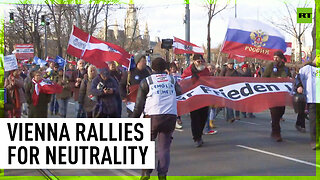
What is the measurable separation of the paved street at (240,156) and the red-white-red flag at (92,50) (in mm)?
2718

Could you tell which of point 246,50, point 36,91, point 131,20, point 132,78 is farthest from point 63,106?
point 131,20

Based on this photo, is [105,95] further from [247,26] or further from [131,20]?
[131,20]

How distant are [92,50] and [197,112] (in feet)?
13.8

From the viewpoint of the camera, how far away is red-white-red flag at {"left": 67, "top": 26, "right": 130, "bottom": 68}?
43.8 feet

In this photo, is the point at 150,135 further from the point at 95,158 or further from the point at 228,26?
the point at 228,26

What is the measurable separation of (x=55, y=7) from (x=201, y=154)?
34.2 m

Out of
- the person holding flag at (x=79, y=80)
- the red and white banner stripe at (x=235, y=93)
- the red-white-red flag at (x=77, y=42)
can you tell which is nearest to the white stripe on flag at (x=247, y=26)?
the red and white banner stripe at (x=235, y=93)

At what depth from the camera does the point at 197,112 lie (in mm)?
10414

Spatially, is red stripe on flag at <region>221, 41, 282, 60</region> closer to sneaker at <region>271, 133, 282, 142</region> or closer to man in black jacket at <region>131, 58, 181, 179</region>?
sneaker at <region>271, 133, 282, 142</region>

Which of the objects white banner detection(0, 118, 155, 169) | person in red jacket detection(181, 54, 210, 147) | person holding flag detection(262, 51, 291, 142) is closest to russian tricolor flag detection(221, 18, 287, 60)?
person holding flag detection(262, 51, 291, 142)

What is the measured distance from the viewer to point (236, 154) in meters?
9.38

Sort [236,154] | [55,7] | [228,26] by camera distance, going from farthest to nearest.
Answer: [55,7] → [228,26] → [236,154]

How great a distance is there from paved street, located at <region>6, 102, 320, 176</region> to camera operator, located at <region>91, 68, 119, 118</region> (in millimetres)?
1387

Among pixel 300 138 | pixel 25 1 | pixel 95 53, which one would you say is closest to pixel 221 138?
pixel 300 138
